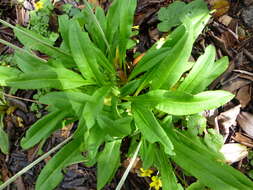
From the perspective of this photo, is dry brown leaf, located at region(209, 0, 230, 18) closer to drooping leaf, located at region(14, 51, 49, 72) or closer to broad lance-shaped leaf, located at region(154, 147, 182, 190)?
broad lance-shaped leaf, located at region(154, 147, 182, 190)

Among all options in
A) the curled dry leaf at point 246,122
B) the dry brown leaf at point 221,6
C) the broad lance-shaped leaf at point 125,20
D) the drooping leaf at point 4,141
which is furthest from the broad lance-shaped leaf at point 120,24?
the drooping leaf at point 4,141

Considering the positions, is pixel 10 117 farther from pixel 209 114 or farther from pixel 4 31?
pixel 209 114

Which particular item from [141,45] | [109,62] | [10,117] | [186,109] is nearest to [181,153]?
[186,109]

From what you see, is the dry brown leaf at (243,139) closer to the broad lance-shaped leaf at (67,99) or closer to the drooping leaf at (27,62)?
the broad lance-shaped leaf at (67,99)

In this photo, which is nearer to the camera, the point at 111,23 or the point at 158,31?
the point at 111,23

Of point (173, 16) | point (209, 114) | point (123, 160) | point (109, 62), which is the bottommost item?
point (123, 160)

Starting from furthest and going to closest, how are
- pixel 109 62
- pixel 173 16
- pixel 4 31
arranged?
pixel 4 31
pixel 173 16
pixel 109 62

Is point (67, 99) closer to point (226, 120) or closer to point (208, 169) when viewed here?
point (208, 169)
